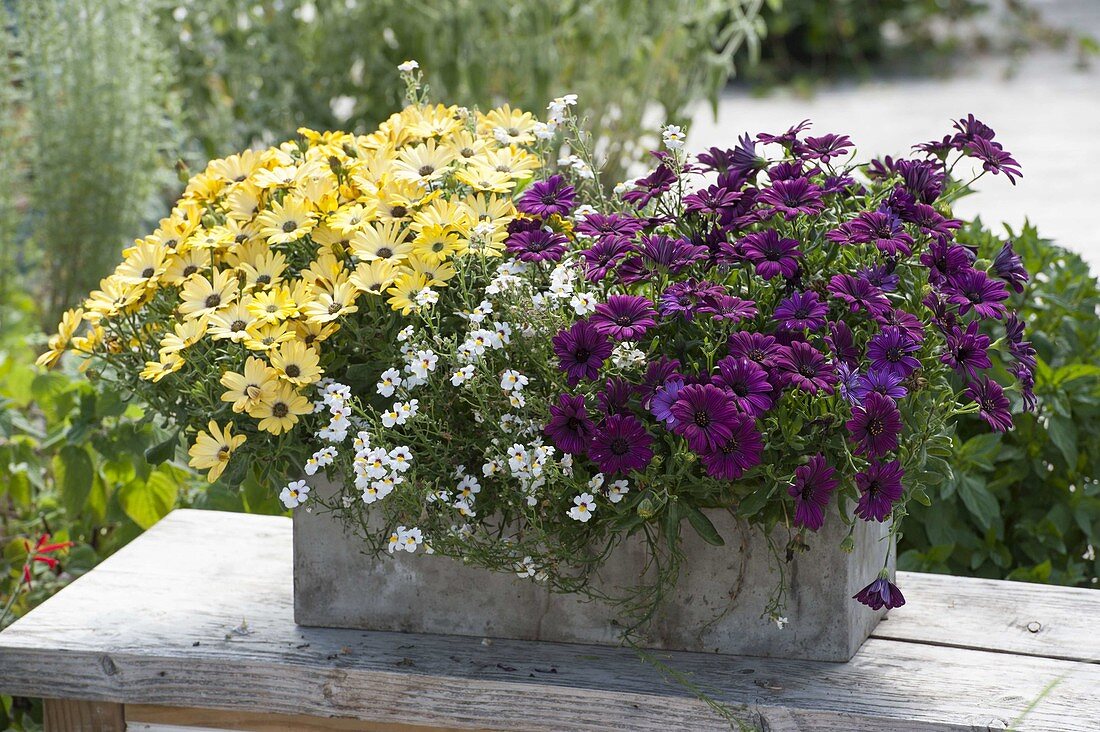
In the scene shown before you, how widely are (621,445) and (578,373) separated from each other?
8 centimetres

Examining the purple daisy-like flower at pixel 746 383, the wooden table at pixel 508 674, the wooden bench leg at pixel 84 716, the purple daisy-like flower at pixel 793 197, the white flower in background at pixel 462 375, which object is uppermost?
the purple daisy-like flower at pixel 793 197

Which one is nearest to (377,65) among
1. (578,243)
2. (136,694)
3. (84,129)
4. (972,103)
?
(84,129)

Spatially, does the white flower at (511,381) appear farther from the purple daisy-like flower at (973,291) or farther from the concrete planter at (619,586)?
the purple daisy-like flower at (973,291)

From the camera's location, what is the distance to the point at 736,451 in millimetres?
1117

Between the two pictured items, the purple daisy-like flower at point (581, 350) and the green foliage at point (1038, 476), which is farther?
the green foliage at point (1038, 476)

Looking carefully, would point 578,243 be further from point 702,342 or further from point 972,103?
point 972,103

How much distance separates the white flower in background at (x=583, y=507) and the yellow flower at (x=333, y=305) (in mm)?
295

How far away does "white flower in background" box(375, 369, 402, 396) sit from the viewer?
1239mm

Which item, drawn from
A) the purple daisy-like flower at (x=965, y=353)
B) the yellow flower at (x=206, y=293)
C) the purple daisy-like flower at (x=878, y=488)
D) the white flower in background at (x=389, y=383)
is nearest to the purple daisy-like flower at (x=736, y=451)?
the purple daisy-like flower at (x=878, y=488)

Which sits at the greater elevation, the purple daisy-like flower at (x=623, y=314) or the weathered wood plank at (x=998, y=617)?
the purple daisy-like flower at (x=623, y=314)

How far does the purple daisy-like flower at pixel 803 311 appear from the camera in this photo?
3.89 ft

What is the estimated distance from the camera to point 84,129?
2.78 metres

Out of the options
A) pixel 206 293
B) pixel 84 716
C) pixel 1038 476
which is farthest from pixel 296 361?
pixel 1038 476

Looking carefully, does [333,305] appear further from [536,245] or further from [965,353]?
[965,353]
